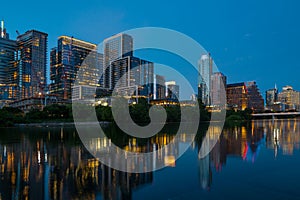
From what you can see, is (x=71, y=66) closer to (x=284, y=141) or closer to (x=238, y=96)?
(x=238, y=96)

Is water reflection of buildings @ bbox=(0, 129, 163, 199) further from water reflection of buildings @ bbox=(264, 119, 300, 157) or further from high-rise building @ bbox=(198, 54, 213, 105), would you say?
high-rise building @ bbox=(198, 54, 213, 105)

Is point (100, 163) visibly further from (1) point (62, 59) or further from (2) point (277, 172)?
(1) point (62, 59)

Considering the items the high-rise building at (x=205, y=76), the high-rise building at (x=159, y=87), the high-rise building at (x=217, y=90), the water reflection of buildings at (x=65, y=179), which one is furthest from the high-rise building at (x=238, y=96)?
the water reflection of buildings at (x=65, y=179)

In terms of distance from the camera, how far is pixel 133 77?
5177 inches

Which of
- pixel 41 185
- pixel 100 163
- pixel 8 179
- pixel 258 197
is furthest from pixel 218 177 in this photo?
pixel 8 179

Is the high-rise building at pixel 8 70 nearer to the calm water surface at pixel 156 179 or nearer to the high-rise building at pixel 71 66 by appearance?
the high-rise building at pixel 71 66

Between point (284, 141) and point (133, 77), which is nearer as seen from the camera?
point (284, 141)

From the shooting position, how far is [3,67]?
15850 centimetres

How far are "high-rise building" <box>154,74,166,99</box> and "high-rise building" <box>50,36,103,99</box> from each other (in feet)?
157

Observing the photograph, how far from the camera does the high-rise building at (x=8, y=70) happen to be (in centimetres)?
14938

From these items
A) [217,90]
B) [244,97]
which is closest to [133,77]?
[217,90]

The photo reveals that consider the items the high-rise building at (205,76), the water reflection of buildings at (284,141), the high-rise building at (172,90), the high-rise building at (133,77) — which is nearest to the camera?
the water reflection of buildings at (284,141)

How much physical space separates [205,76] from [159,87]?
2731 centimetres

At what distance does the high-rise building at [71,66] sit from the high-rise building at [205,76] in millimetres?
71797
